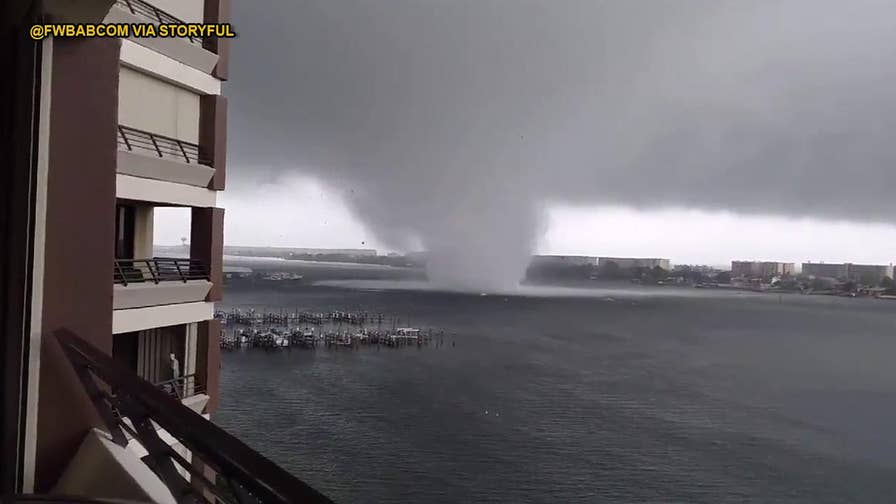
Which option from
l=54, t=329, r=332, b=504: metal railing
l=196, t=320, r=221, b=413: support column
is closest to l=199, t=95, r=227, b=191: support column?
l=196, t=320, r=221, b=413: support column

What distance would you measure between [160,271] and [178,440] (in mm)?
5052

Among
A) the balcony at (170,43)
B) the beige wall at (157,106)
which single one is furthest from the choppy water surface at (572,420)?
the balcony at (170,43)

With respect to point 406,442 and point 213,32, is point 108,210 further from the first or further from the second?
point 406,442

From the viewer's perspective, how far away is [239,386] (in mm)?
28750

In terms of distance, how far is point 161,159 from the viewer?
221 inches

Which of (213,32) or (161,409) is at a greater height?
(213,32)

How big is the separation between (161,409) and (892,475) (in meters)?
25.2

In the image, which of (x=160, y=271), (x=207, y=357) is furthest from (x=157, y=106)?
(x=207, y=357)

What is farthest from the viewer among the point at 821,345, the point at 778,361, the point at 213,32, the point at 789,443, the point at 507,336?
the point at 821,345

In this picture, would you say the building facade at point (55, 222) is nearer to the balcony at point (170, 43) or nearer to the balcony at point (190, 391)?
the balcony at point (170, 43)

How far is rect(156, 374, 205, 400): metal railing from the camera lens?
6.00m

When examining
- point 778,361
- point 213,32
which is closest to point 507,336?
point 778,361

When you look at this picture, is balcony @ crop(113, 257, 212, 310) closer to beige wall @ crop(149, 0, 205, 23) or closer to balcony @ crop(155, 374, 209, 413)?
balcony @ crop(155, 374, 209, 413)

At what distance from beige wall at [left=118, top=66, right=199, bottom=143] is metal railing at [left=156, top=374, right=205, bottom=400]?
7.36 ft
